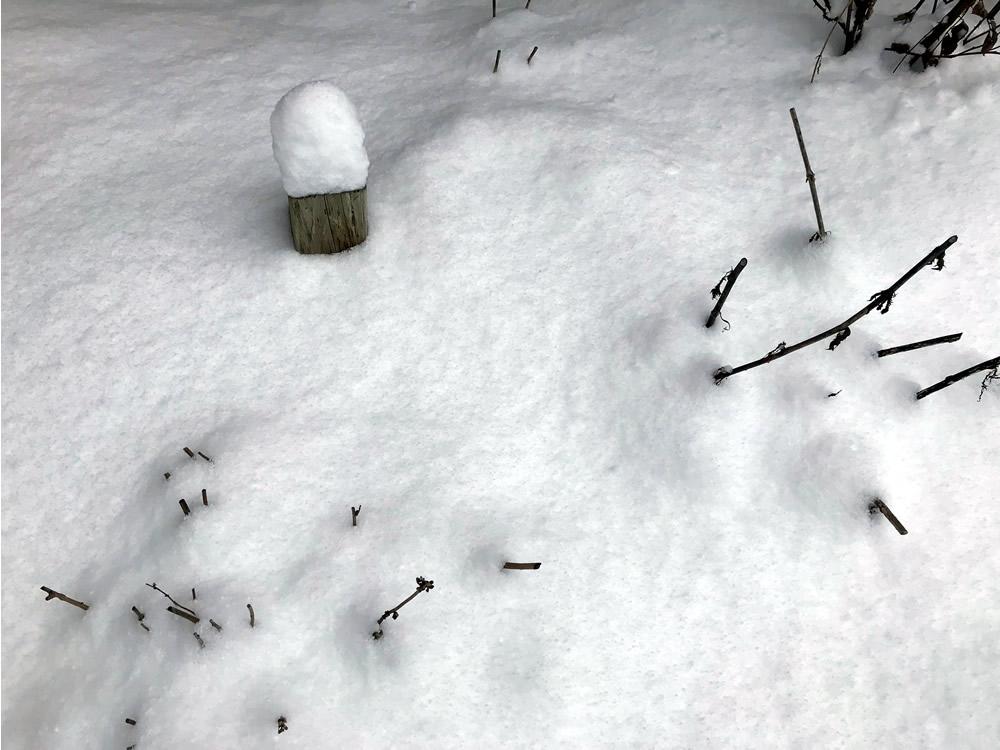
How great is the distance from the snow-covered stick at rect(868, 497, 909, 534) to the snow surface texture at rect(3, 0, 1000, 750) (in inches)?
1.1

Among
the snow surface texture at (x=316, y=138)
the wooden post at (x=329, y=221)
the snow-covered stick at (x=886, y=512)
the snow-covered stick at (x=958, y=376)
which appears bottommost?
the snow-covered stick at (x=886, y=512)

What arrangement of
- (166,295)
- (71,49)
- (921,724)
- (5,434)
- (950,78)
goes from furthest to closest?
(71,49) → (950,78) → (166,295) → (5,434) → (921,724)

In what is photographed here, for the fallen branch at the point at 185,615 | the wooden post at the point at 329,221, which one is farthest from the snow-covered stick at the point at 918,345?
the fallen branch at the point at 185,615

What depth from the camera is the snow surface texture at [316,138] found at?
1985mm

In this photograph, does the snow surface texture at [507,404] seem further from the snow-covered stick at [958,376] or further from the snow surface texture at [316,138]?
the snow surface texture at [316,138]

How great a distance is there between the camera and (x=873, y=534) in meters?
1.97

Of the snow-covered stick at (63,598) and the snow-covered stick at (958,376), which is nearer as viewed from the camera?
the snow-covered stick at (63,598)

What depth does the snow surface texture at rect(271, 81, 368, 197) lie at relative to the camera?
199 centimetres

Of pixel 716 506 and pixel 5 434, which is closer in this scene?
pixel 716 506

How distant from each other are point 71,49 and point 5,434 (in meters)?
1.76

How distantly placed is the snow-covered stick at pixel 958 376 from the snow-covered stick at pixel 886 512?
1.26 feet

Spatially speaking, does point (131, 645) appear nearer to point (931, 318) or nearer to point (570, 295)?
point (570, 295)

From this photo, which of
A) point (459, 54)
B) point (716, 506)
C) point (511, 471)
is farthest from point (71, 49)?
point (716, 506)

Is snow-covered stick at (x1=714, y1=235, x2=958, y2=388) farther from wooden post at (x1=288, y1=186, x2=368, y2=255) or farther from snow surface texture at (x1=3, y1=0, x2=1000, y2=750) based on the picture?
wooden post at (x1=288, y1=186, x2=368, y2=255)
